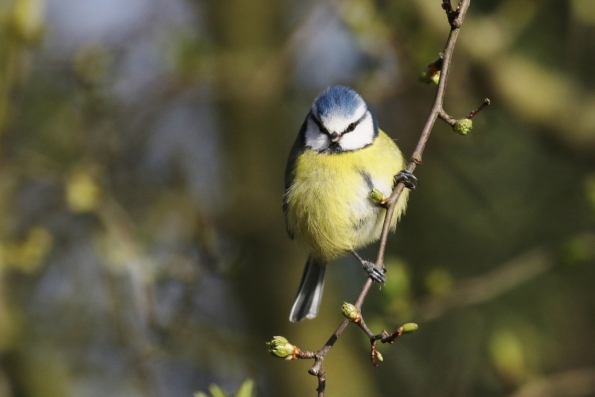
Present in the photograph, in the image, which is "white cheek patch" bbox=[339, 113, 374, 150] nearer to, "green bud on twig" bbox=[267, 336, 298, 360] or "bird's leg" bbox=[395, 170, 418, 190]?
"bird's leg" bbox=[395, 170, 418, 190]

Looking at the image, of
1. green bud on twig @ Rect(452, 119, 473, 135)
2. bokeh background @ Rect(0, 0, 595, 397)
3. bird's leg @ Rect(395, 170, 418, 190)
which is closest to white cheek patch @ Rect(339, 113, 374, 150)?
bird's leg @ Rect(395, 170, 418, 190)

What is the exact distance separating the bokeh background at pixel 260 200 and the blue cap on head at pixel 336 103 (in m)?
0.76

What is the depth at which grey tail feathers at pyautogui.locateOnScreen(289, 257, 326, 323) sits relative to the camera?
370cm

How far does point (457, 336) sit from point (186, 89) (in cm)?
265

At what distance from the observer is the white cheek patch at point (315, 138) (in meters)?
3.39

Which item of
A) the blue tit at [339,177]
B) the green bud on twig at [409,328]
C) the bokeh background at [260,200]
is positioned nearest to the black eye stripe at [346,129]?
the blue tit at [339,177]

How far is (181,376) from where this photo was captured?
528 centimetres

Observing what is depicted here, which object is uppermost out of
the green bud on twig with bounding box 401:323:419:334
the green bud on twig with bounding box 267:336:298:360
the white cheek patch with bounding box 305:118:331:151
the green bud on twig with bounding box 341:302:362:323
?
the white cheek patch with bounding box 305:118:331:151

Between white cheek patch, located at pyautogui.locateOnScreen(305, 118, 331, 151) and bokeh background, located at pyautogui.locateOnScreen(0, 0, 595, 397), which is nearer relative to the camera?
white cheek patch, located at pyautogui.locateOnScreen(305, 118, 331, 151)

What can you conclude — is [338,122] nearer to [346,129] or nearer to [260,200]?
[346,129]

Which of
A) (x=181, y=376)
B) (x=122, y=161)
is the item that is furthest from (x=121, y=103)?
(x=181, y=376)

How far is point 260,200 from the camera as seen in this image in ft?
18.2

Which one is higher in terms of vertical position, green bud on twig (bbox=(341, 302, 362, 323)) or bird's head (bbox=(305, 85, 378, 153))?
bird's head (bbox=(305, 85, 378, 153))

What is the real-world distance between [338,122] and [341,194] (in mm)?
333
